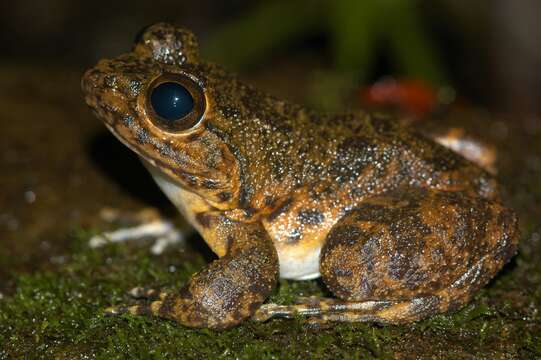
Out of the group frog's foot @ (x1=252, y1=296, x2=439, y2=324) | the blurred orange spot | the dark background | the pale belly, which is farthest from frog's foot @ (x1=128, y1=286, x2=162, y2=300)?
the dark background

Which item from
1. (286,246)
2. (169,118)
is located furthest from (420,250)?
(169,118)

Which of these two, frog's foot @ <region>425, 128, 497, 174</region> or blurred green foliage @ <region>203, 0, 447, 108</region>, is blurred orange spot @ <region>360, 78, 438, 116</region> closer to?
blurred green foliage @ <region>203, 0, 447, 108</region>

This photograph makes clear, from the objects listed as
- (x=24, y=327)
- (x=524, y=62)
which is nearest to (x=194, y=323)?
(x=24, y=327)

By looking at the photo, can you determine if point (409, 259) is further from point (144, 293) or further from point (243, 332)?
point (144, 293)

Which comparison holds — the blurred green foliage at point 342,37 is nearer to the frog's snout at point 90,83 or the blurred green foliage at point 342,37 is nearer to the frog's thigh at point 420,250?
the frog's thigh at point 420,250

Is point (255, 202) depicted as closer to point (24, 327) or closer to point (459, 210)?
point (459, 210)
